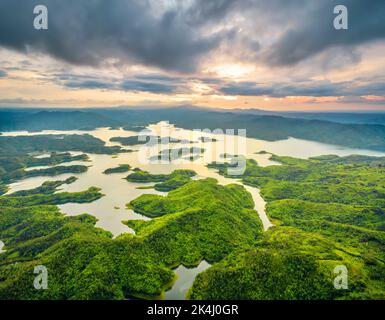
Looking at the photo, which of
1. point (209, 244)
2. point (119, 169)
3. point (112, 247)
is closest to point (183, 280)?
point (209, 244)

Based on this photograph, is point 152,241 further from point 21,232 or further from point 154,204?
point 21,232

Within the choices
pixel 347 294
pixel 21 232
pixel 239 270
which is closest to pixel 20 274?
pixel 21 232

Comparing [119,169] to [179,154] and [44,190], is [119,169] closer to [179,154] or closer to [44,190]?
[44,190]

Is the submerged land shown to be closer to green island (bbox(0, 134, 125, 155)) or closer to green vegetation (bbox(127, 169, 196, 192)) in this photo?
green vegetation (bbox(127, 169, 196, 192))

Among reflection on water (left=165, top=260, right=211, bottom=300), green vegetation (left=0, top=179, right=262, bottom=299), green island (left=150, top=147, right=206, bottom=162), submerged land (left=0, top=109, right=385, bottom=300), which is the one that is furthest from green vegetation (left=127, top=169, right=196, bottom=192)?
reflection on water (left=165, top=260, right=211, bottom=300)

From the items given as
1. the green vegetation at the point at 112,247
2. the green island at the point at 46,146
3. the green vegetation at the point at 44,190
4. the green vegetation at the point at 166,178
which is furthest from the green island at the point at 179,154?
the green vegetation at the point at 112,247

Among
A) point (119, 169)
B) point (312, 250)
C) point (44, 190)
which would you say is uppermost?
point (119, 169)

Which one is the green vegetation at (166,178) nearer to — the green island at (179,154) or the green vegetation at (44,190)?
the green vegetation at (44,190)
